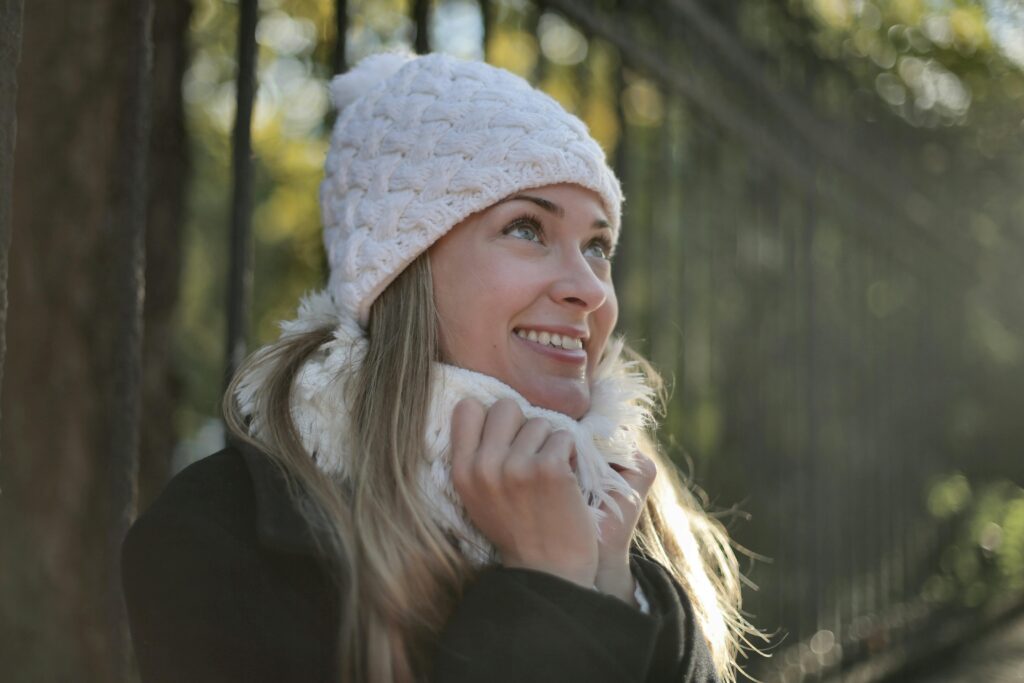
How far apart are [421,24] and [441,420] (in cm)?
117

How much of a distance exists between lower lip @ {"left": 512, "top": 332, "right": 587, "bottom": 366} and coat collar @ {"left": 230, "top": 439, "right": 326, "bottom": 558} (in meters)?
0.54

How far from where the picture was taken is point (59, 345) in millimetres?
3809

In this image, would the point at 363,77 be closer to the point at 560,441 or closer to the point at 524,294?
the point at 524,294

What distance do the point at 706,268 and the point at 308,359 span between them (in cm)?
224

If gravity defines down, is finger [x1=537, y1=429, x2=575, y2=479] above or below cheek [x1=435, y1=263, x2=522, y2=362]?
below

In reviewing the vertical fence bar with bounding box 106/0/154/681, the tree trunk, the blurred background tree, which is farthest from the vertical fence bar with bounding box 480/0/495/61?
the tree trunk

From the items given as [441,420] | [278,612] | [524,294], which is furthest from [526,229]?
[278,612]

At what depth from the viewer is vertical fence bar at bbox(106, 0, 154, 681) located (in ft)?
A: 6.15

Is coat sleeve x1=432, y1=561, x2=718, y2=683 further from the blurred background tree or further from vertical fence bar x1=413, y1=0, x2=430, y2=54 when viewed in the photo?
vertical fence bar x1=413, y1=0, x2=430, y2=54

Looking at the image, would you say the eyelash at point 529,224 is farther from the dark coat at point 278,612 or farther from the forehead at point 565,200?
the dark coat at point 278,612

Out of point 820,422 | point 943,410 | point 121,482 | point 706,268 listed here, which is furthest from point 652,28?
point 943,410

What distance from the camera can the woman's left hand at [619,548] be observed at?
1.86 meters

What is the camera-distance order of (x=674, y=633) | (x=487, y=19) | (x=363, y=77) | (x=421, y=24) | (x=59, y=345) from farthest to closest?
(x=59, y=345) → (x=487, y=19) → (x=421, y=24) → (x=363, y=77) → (x=674, y=633)

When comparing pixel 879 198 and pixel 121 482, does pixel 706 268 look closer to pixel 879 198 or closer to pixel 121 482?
pixel 879 198
